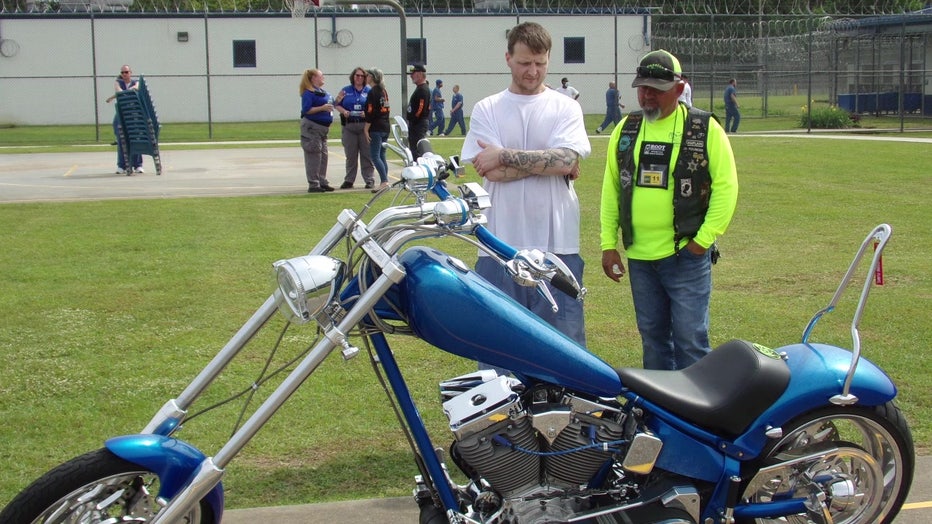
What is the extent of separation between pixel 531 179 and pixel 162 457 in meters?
2.21

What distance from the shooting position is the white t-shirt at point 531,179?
14.9 feet

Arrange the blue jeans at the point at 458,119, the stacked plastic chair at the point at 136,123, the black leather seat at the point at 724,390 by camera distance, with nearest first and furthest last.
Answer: the black leather seat at the point at 724,390
the stacked plastic chair at the point at 136,123
the blue jeans at the point at 458,119

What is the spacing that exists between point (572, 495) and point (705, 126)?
1.87 metres

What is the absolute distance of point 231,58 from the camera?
3688 cm

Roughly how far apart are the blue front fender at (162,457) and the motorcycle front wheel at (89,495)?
0.04 m

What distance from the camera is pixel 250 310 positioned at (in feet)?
23.8

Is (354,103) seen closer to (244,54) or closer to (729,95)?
(729,95)

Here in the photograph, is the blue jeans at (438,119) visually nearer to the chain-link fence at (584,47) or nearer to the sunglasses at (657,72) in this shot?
the chain-link fence at (584,47)

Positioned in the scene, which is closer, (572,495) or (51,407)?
(572,495)

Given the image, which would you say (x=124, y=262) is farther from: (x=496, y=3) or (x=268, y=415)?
(x=496, y=3)

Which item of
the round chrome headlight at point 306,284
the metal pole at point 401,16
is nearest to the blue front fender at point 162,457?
the round chrome headlight at point 306,284

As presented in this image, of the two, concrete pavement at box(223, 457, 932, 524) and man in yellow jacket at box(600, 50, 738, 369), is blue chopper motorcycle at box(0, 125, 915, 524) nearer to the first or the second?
concrete pavement at box(223, 457, 932, 524)

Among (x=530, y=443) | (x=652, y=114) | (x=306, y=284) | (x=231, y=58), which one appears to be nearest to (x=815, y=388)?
(x=530, y=443)

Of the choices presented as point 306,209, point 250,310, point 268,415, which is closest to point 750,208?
point 306,209
